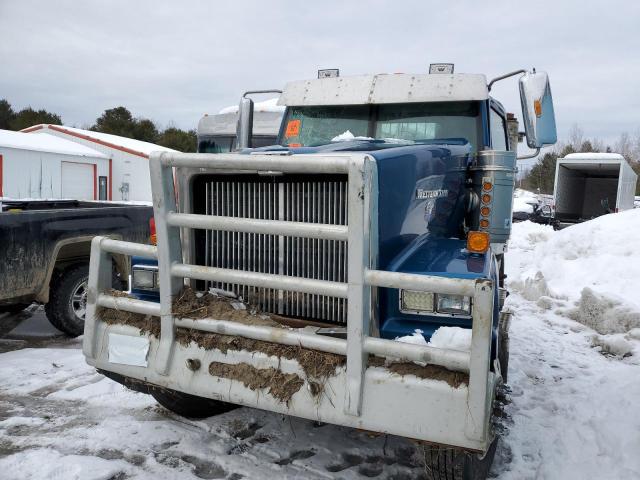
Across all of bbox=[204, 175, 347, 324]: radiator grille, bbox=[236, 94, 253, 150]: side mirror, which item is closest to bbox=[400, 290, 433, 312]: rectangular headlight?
bbox=[204, 175, 347, 324]: radiator grille

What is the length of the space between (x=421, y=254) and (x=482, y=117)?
82.7 inches

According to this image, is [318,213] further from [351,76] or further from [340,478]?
[351,76]

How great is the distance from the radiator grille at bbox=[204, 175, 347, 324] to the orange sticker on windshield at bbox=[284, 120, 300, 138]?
92.8 inches

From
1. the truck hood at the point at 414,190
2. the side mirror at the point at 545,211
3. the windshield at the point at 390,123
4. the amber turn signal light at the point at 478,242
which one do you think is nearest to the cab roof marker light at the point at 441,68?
the windshield at the point at 390,123

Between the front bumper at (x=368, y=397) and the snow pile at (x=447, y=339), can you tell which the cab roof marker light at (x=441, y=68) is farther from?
the front bumper at (x=368, y=397)

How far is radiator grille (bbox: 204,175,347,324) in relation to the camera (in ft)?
9.33

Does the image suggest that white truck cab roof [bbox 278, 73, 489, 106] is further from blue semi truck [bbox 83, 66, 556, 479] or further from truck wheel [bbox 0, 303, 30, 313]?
truck wheel [bbox 0, 303, 30, 313]

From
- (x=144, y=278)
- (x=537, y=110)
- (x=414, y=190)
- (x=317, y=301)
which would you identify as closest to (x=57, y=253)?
(x=144, y=278)

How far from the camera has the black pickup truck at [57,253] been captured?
4926 mm

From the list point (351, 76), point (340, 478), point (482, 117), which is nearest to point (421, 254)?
point (340, 478)

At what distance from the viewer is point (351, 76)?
5180 mm

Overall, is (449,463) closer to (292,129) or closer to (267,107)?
(292,129)

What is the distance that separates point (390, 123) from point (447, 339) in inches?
113

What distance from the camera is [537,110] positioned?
4457mm
